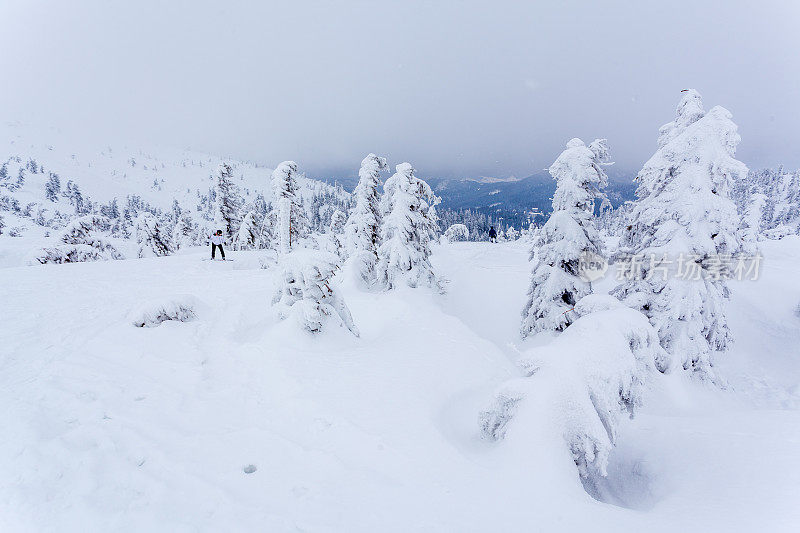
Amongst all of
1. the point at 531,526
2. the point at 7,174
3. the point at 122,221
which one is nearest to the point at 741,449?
the point at 531,526

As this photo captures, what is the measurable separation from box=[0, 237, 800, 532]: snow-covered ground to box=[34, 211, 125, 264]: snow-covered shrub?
16.2 m

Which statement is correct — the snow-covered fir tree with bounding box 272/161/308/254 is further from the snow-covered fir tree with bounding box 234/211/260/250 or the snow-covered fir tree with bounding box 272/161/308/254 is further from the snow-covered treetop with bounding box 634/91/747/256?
the snow-covered treetop with bounding box 634/91/747/256

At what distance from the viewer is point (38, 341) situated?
710 centimetres

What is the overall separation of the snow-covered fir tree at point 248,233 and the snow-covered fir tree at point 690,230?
117 feet

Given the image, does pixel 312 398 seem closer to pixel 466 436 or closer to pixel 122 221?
pixel 466 436

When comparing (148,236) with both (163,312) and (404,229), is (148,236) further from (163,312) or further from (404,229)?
(163,312)

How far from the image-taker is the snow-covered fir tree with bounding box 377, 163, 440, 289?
51.7ft

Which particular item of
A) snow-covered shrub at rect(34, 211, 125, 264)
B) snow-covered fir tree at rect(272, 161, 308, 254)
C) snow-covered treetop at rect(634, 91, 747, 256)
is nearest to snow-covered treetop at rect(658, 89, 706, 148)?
snow-covered treetop at rect(634, 91, 747, 256)

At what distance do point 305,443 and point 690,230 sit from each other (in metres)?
13.2

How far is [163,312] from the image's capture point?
863cm

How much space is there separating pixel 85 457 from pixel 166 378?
2225 mm

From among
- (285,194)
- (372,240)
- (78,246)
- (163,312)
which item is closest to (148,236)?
(78,246)

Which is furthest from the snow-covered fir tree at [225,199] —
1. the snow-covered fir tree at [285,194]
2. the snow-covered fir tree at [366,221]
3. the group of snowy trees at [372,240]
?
the snow-covered fir tree at [366,221]

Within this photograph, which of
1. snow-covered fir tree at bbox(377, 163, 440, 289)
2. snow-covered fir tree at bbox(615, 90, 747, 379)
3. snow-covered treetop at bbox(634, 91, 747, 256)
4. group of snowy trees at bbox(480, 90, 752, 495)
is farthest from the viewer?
snow-covered fir tree at bbox(377, 163, 440, 289)
